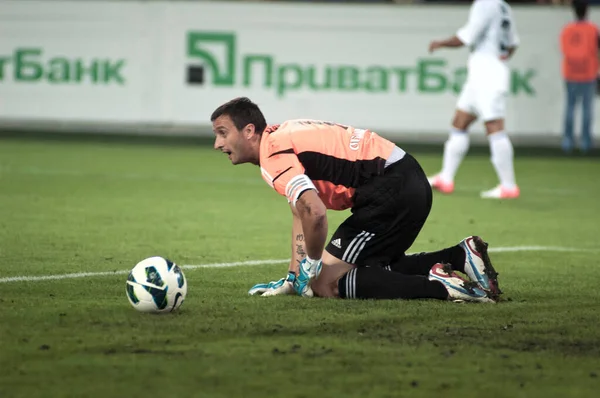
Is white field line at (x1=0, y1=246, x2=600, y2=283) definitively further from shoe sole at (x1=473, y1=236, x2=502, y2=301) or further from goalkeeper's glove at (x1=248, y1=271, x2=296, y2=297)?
shoe sole at (x1=473, y1=236, x2=502, y2=301)

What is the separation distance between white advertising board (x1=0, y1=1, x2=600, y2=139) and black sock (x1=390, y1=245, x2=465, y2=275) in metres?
12.4

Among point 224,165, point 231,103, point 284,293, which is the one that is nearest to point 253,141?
point 231,103

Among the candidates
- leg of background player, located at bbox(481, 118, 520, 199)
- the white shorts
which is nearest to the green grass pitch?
leg of background player, located at bbox(481, 118, 520, 199)

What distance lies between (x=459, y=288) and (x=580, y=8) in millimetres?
12976

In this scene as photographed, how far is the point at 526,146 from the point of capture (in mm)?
19922

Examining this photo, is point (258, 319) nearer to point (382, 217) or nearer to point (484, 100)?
point (382, 217)

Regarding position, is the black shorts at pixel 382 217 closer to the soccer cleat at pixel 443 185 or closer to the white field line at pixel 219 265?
the white field line at pixel 219 265

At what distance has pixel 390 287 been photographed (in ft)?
22.2

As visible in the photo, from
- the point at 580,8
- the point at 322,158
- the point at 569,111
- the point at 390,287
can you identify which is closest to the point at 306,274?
the point at 390,287

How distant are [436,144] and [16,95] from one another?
21.3 ft

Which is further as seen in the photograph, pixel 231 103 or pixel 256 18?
pixel 256 18

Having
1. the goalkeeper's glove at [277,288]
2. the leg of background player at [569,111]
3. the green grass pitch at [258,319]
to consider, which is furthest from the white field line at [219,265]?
the leg of background player at [569,111]

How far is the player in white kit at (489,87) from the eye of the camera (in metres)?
13.1

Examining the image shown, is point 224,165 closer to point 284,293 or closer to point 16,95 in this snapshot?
point 16,95
